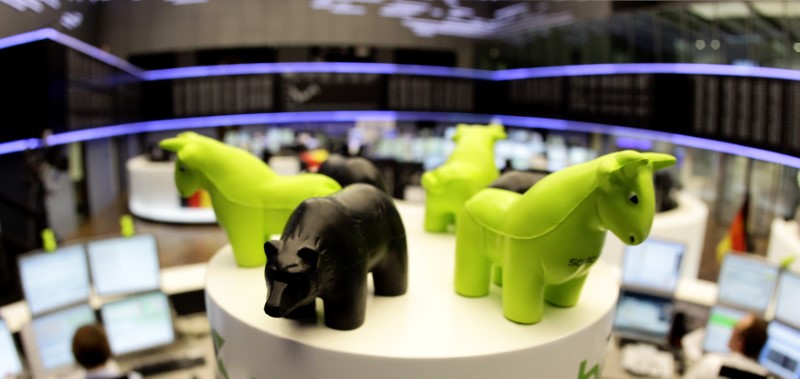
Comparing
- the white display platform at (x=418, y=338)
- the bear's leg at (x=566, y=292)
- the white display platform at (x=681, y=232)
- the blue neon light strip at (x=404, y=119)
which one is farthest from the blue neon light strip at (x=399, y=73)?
the bear's leg at (x=566, y=292)

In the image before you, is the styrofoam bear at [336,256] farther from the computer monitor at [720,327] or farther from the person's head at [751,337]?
the computer monitor at [720,327]

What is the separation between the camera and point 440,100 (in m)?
12.8

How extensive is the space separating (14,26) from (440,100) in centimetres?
919

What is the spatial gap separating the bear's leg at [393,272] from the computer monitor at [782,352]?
229cm

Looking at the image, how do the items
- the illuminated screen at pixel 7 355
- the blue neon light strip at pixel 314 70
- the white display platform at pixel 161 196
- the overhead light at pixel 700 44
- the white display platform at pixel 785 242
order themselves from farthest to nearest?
the blue neon light strip at pixel 314 70
the white display platform at pixel 161 196
the overhead light at pixel 700 44
the white display platform at pixel 785 242
the illuminated screen at pixel 7 355

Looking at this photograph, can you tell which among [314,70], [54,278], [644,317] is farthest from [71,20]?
[644,317]

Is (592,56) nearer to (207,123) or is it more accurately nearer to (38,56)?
(207,123)

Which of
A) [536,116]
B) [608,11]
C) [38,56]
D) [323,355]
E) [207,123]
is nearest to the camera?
[323,355]

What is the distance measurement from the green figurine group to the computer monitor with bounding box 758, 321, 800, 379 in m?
1.73

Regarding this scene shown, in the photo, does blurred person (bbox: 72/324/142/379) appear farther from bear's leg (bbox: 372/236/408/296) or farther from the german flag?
the german flag

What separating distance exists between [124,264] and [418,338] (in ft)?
8.12

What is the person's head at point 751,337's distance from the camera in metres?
3.14

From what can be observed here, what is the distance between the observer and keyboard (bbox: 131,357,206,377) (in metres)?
3.45

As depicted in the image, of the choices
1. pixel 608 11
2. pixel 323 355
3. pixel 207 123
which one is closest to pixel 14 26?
pixel 323 355
